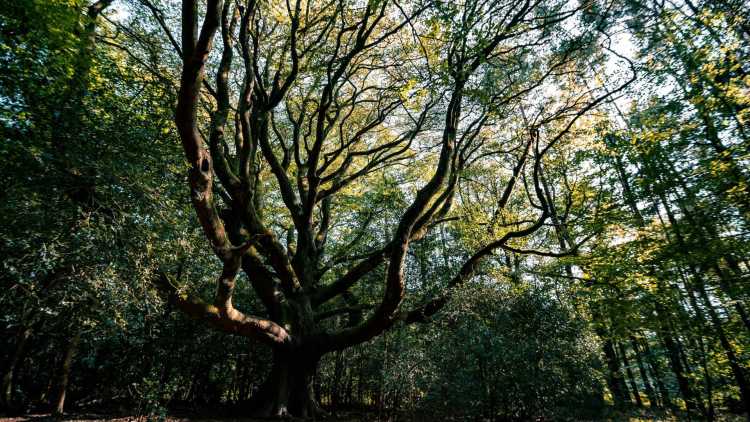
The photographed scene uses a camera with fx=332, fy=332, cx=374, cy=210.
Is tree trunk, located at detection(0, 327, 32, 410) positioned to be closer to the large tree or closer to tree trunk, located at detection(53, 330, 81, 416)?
tree trunk, located at detection(53, 330, 81, 416)

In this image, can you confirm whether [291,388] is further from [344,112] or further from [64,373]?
[344,112]

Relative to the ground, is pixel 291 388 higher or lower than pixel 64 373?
lower

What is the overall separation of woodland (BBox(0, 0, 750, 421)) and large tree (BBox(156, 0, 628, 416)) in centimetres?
6

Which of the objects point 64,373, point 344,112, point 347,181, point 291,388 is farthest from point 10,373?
point 344,112

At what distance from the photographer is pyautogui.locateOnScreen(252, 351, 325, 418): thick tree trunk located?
7.75 meters

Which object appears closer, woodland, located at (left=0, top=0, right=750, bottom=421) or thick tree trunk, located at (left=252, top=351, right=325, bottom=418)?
woodland, located at (left=0, top=0, right=750, bottom=421)

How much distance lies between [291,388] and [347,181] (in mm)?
5420

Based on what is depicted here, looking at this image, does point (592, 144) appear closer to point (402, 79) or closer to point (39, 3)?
point (402, 79)

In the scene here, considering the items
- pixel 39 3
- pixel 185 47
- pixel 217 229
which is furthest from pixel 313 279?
pixel 39 3

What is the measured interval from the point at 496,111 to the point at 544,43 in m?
1.69

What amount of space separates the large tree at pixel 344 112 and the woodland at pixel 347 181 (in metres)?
0.06

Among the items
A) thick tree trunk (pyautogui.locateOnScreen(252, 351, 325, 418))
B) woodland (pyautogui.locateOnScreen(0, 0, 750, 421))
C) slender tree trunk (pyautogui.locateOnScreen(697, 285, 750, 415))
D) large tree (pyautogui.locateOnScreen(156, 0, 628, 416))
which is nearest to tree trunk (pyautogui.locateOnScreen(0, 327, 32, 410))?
woodland (pyautogui.locateOnScreen(0, 0, 750, 421))

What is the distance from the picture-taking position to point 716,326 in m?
6.12

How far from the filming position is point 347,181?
9391mm
